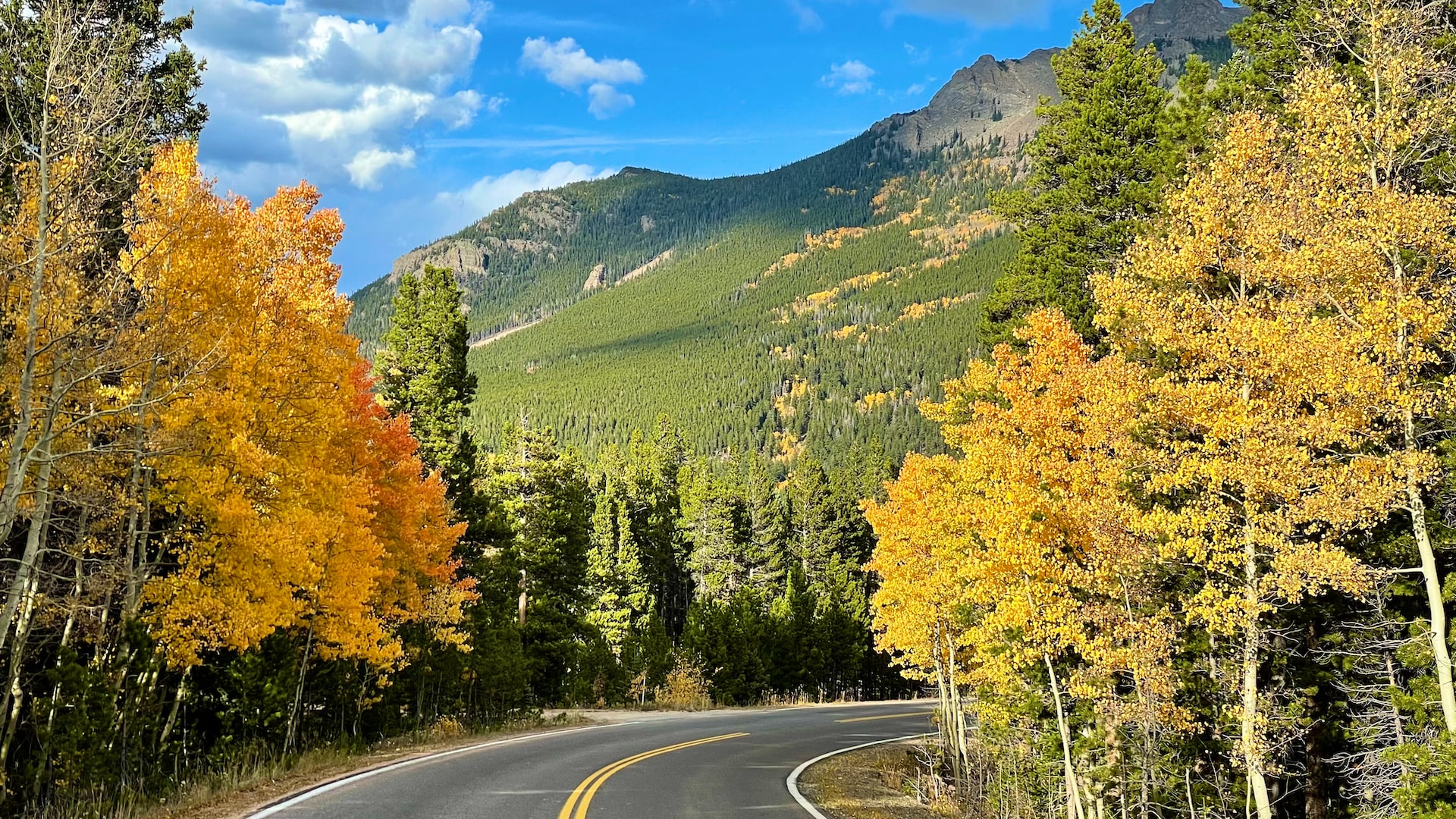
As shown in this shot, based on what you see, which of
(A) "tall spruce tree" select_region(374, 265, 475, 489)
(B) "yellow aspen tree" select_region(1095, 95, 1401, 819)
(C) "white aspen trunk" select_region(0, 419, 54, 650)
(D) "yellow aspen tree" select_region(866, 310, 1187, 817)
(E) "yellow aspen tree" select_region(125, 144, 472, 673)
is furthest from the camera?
(A) "tall spruce tree" select_region(374, 265, 475, 489)

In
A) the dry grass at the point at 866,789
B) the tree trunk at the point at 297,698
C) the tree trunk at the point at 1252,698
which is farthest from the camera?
the tree trunk at the point at 297,698

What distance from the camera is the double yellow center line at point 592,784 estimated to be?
44.2 feet

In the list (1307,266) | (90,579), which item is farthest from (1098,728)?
(90,579)

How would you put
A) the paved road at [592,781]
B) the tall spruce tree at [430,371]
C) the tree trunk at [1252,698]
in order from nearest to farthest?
1. the tree trunk at [1252,698]
2. the paved road at [592,781]
3. the tall spruce tree at [430,371]

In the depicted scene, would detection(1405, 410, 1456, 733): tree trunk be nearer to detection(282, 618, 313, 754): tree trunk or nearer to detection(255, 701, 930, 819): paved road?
detection(255, 701, 930, 819): paved road

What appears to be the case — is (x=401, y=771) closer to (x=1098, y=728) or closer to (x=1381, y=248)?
(x=1098, y=728)

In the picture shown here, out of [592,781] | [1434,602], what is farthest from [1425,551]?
[592,781]

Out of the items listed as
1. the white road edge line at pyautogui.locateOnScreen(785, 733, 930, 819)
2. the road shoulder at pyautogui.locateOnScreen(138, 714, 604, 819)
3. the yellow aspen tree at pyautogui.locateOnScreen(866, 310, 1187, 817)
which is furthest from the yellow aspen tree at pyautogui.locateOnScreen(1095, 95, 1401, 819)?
the road shoulder at pyautogui.locateOnScreen(138, 714, 604, 819)

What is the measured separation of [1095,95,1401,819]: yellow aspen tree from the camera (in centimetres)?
1212

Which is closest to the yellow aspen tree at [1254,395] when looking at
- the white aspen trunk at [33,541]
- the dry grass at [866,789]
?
the dry grass at [866,789]

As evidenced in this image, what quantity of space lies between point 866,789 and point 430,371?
2342 cm

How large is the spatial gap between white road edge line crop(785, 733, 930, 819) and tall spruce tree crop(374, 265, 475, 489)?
17.0 m

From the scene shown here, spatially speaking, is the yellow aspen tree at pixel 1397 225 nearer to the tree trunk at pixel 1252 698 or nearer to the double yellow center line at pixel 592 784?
the tree trunk at pixel 1252 698

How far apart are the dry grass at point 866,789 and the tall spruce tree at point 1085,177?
42.3 ft
